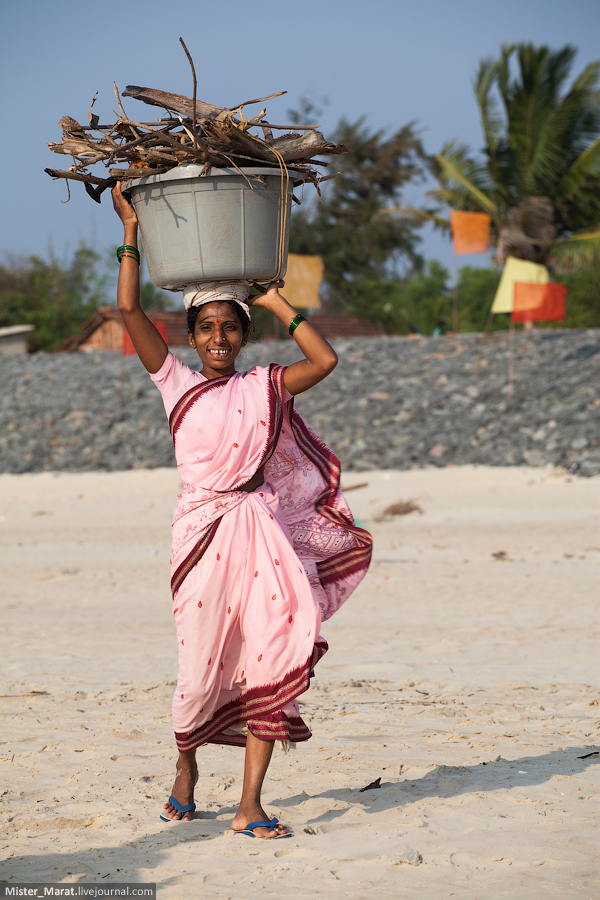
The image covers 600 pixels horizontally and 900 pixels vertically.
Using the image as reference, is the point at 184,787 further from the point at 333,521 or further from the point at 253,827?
the point at 333,521

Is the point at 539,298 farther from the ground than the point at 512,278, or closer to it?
closer to it

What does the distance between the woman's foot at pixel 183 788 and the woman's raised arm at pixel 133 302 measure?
135cm

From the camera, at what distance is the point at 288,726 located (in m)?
2.99

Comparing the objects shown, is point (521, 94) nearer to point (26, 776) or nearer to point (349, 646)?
point (349, 646)

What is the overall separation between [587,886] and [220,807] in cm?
136

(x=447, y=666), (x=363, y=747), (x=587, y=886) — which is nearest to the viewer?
(x=587, y=886)

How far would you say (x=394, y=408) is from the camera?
17797 mm

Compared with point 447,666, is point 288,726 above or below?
above

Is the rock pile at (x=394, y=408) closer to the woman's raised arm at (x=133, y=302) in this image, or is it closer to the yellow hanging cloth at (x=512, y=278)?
the yellow hanging cloth at (x=512, y=278)

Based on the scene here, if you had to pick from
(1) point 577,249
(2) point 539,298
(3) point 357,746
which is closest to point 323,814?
(3) point 357,746

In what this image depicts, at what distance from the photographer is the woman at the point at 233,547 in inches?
118

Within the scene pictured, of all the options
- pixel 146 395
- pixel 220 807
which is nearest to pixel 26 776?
pixel 220 807

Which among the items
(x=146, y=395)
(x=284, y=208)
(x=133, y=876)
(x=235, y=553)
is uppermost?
(x=284, y=208)

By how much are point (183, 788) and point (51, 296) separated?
39.9m
